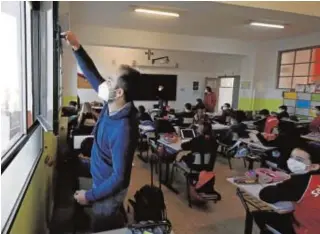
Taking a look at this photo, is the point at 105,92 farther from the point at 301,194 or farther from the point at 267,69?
the point at 267,69

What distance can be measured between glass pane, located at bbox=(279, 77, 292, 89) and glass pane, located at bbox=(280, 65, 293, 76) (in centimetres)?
14

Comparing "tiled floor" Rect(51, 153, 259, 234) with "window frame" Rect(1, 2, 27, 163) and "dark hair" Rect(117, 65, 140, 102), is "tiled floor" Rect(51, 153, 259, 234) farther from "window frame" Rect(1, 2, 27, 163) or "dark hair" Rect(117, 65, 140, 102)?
"dark hair" Rect(117, 65, 140, 102)

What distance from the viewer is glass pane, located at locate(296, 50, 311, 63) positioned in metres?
8.18

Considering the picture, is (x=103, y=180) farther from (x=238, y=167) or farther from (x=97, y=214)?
(x=238, y=167)

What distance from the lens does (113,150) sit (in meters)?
1.66

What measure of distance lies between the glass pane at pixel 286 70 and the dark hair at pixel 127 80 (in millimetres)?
8208

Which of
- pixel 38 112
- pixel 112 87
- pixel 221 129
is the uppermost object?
pixel 112 87

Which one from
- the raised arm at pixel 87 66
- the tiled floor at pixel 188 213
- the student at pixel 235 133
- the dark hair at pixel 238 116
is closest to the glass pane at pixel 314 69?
the dark hair at pixel 238 116

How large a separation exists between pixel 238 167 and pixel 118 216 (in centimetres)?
432

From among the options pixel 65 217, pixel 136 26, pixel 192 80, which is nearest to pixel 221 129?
pixel 136 26

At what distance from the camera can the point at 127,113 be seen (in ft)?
5.63

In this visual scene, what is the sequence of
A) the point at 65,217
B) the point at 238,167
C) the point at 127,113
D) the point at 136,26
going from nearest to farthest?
the point at 127,113 → the point at 65,217 → the point at 238,167 → the point at 136,26

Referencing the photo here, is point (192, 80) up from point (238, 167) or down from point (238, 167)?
up

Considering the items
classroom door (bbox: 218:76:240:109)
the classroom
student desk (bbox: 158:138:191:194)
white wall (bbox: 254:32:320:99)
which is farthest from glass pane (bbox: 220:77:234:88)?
student desk (bbox: 158:138:191:194)
